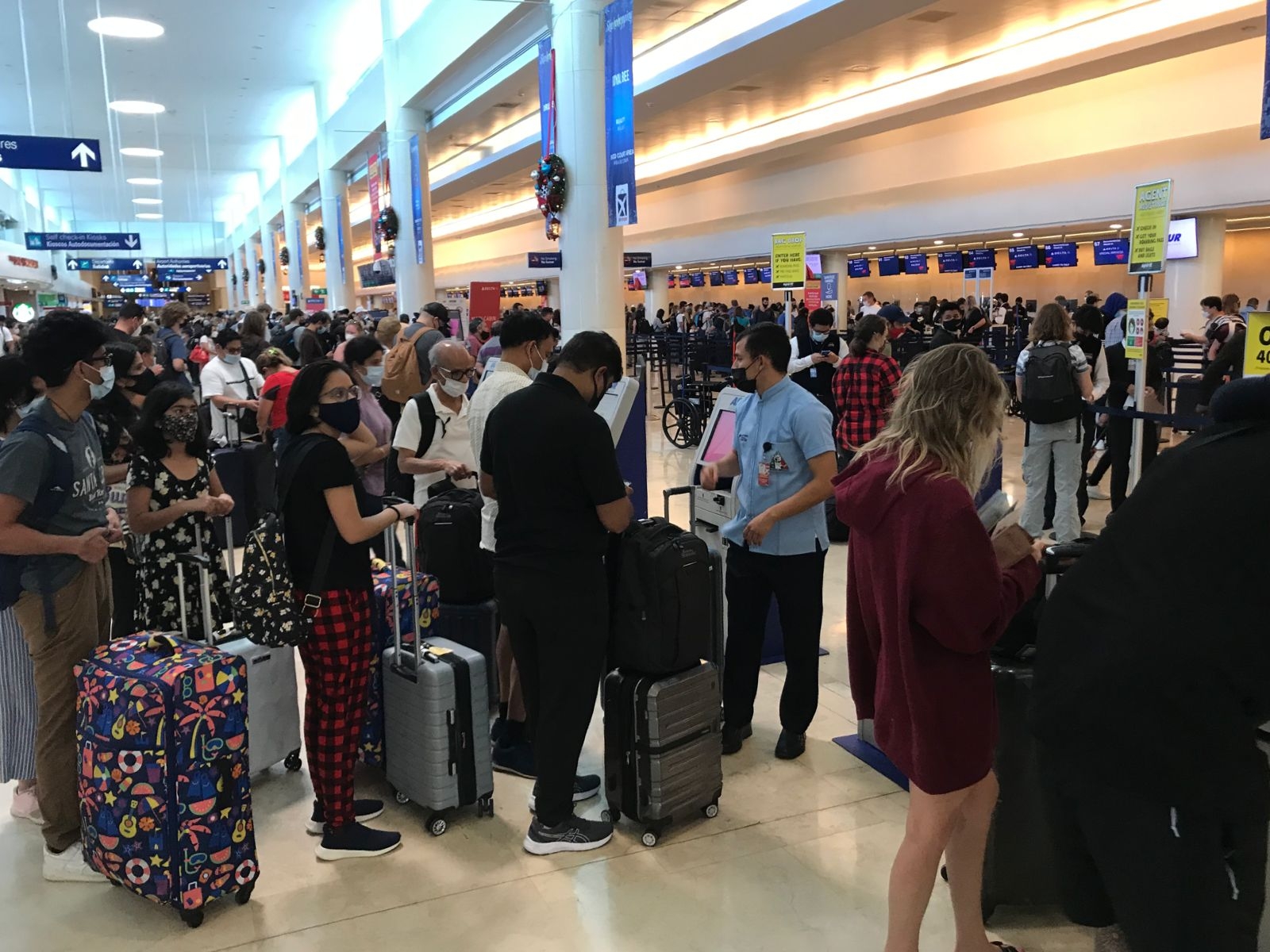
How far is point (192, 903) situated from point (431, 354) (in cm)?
253

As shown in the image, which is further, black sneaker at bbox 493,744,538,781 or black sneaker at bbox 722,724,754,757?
black sneaker at bbox 722,724,754,757

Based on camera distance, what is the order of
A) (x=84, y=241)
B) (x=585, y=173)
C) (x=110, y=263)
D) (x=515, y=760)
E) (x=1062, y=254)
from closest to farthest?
(x=515, y=760), (x=585, y=173), (x=1062, y=254), (x=84, y=241), (x=110, y=263)

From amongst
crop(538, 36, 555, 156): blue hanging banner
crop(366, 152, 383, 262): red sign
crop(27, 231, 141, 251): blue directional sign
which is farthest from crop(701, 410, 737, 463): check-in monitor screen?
crop(27, 231, 141, 251): blue directional sign

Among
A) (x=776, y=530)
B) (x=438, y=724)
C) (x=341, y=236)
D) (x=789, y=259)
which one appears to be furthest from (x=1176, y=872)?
(x=341, y=236)

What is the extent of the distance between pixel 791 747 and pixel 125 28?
16.0 m

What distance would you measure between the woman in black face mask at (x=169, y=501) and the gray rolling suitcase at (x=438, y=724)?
0.93 meters

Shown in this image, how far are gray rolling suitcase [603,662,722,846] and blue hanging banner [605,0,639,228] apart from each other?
649 centimetres

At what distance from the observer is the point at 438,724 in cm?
313

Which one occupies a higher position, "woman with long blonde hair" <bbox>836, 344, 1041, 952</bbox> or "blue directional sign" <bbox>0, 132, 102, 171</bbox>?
"blue directional sign" <bbox>0, 132, 102, 171</bbox>

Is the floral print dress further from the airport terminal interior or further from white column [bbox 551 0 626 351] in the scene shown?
white column [bbox 551 0 626 351]

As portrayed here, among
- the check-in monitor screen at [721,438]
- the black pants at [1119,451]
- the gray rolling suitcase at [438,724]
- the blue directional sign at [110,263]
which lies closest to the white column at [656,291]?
the blue directional sign at [110,263]

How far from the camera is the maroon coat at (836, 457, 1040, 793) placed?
1.96 m

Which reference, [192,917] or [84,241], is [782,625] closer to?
[192,917]

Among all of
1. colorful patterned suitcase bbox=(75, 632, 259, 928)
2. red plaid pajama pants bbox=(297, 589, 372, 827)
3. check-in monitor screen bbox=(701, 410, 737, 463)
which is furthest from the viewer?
check-in monitor screen bbox=(701, 410, 737, 463)
